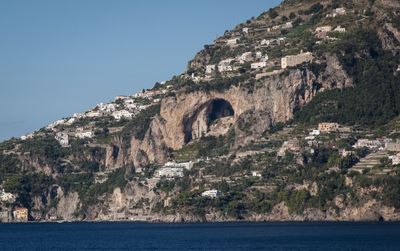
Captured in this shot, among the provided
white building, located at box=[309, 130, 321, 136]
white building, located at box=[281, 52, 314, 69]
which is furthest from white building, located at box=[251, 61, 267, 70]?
white building, located at box=[309, 130, 321, 136]

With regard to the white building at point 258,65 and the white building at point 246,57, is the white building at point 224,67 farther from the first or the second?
the white building at point 258,65

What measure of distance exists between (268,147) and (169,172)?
15.1 meters

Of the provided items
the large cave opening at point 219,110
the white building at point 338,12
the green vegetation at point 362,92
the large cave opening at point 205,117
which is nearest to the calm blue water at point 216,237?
the green vegetation at point 362,92

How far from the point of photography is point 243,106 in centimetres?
18112

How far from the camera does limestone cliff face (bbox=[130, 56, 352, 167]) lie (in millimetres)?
175750

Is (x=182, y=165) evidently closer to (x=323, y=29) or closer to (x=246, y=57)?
(x=246, y=57)

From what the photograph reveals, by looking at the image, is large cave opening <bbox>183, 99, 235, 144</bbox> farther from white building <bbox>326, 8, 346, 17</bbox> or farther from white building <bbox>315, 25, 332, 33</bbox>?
white building <bbox>326, 8, 346, 17</bbox>

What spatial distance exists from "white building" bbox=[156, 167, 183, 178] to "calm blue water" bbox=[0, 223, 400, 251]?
9480 millimetres

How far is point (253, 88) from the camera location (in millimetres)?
180000

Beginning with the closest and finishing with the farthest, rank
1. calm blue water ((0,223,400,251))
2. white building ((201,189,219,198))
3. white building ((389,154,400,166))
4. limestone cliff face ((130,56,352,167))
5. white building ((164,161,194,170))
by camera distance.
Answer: calm blue water ((0,223,400,251)) < white building ((389,154,400,166)) < white building ((201,189,219,198)) < limestone cliff face ((130,56,352,167)) < white building ((164,161,194,170))

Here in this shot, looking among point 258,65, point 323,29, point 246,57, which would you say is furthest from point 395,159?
point 246,57

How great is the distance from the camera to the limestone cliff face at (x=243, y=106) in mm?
175750

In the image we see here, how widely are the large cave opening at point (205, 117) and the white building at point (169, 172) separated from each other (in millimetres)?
7298

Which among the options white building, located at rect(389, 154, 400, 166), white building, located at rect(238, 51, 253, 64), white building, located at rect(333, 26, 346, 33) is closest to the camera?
white building, located at rect(389, 154, 400, 166)
